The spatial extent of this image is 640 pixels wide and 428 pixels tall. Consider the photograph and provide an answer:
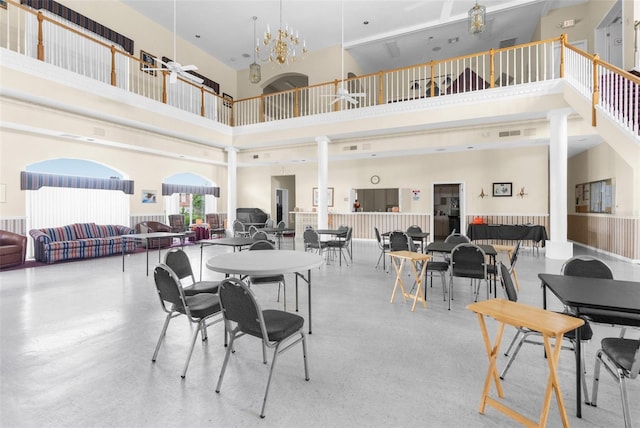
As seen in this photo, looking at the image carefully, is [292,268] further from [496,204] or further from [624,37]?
[624,37]

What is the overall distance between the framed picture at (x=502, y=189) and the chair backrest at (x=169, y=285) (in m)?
9.53

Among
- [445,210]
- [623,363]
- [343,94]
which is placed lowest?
[623,363]

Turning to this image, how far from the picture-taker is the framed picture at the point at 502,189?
30.5 feet

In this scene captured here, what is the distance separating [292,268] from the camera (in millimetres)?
2537

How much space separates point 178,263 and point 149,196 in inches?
317

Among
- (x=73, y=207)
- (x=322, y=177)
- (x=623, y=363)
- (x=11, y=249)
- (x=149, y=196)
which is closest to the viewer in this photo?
(x=623, y=363)

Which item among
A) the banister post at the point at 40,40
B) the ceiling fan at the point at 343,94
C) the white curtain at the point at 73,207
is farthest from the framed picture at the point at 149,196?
the ceiling fan at the point at 343,94

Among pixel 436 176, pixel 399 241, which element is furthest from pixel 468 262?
pixel 436 176

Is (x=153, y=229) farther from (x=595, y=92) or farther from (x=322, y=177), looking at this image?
(x=595, y=92)

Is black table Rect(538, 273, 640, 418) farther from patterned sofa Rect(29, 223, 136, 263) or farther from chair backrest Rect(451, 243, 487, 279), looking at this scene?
patterned sofa Rect(29, 223, 136, 263)

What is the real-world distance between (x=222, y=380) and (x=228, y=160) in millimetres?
10175

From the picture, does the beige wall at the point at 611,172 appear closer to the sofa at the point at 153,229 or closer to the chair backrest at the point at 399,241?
the chair backrest at the point at 399,241

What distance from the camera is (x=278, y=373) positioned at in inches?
92.4

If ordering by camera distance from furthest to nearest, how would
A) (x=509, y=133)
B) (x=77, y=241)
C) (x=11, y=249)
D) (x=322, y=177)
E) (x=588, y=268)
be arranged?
(x=322, y=177), (x=509, y=133), (x=77, y=241), (x=11, y=249), (x=588, y=268)
